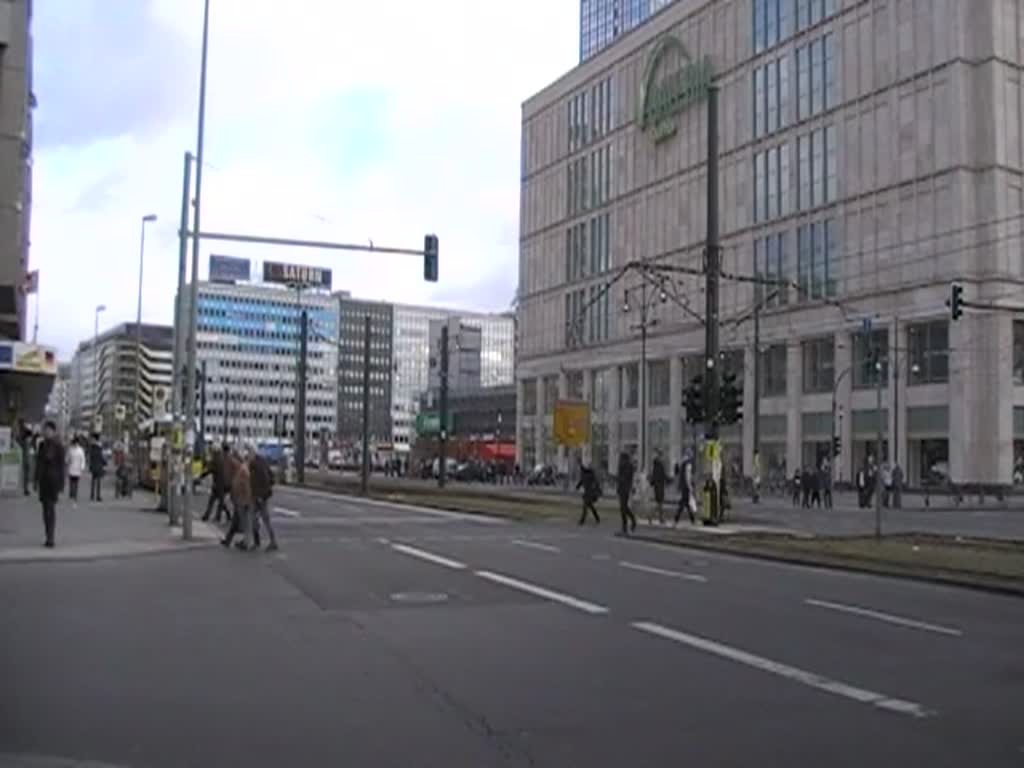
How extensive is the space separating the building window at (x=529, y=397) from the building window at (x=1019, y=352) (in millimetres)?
51146

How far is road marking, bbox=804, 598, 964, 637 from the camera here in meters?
12.8

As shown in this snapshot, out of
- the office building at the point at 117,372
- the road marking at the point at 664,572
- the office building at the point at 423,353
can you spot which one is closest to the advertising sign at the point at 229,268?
the office building at the point at 117,372

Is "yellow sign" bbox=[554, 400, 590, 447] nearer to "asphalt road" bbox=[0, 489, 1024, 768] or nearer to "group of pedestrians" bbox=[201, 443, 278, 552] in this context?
"group of pedestrians" bbox=[201, 443, 278, 552]

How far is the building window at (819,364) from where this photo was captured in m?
77.3

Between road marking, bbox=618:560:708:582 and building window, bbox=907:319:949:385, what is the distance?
173 ft

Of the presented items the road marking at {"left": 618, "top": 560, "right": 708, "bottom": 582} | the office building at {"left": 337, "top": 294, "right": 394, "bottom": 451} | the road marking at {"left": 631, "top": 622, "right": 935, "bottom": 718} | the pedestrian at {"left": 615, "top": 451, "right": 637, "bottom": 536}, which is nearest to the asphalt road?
the road marking at {"left": 631, "top": 622, "right": 935, "bottom": 718}

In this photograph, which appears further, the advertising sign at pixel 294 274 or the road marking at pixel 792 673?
the advertising sign at pixel 294 274

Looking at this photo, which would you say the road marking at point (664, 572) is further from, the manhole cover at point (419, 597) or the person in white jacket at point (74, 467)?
the person in white jacket at point (74, 467)

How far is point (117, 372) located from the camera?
87.4 meters

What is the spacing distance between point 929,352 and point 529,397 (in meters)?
50.6

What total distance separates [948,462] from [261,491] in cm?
5471

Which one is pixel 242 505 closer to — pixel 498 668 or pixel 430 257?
pixel 430 257

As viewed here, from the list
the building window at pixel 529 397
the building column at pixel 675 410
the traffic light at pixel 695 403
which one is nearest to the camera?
the traffic light at pixel 695 403

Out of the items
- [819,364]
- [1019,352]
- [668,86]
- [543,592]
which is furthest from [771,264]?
[543,592]
